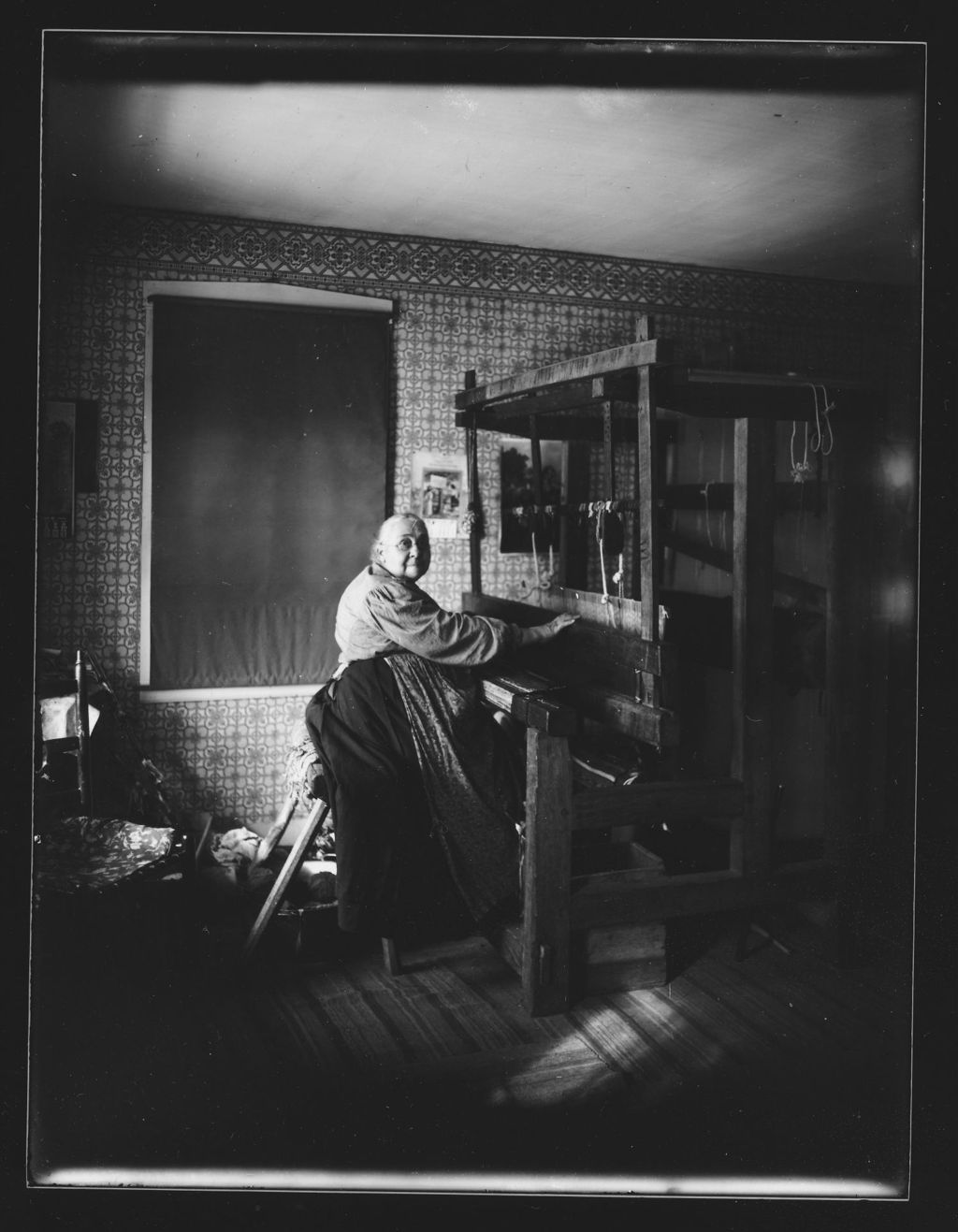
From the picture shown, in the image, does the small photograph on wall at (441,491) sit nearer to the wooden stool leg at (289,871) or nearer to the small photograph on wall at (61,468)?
the small photograph on wall at (61,468)

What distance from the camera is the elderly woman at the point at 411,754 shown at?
341 cm

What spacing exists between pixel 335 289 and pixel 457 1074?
360cm

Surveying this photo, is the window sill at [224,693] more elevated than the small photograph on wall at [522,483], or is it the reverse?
the small photograph on wall at [522,483]

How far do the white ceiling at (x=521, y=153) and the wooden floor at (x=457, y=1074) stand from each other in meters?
2.26

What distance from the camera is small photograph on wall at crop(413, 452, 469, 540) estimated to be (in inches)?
202

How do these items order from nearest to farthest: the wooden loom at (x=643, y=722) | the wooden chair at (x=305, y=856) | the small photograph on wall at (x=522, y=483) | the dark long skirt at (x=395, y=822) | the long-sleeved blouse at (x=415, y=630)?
1. the wooden loom at (x=643, y=722)
2. the dark long skirt at (x=395, y=822)
3. the wooden chair at (x=305, y=856)
4. the long-sleeved blouse at (x=415, y=630)
5. the small photograph on wall at (x=522, y=483)

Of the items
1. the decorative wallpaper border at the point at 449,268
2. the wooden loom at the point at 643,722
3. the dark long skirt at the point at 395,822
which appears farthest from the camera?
the decorative wallpaper border at the point at 449,268

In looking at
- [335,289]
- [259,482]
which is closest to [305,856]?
[259,482]

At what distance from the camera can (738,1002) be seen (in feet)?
11.1

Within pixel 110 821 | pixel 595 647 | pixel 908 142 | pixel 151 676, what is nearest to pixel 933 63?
pixel 908 142

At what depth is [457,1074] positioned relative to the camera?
2.93 m

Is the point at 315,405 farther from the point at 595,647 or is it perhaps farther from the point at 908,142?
the point at 908,142

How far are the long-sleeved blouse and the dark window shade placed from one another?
1.15 metres

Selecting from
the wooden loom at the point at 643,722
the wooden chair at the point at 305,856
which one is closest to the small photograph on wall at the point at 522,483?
the wooden loom at the point at 643,722
